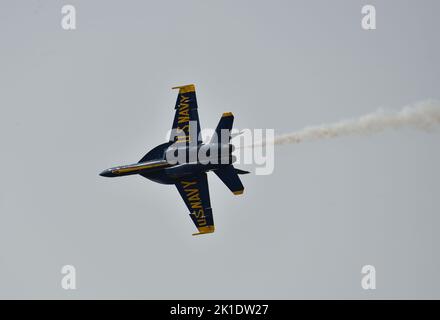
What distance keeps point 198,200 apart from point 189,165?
3509 mm

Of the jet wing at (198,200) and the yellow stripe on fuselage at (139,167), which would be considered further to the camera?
the jet wing at (198,200)

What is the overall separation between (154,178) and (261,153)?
656 centimetres

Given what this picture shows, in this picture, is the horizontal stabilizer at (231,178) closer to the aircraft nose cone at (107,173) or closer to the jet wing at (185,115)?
the jet wing at (185,115)

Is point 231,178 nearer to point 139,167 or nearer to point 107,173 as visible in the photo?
point 139,167

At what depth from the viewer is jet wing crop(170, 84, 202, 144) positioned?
235ft

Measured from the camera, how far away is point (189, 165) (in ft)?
233

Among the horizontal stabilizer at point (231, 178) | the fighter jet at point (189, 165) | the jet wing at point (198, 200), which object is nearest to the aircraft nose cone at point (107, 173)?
the fighter jet at point (189, 165)

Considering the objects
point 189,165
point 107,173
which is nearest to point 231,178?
point 189,165

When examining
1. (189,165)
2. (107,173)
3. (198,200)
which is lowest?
(198,200)

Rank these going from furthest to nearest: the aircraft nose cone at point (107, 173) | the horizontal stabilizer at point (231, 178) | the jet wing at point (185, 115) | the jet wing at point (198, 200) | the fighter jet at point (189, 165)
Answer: the jet wing at point (198, 200) < the aircraft nose cone at point (107, 173) < the jet wing at point (185, 115) < the horizontal stabilizer at point (231, 178) < the fighter jet at point (189, 165)

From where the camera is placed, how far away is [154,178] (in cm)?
7256

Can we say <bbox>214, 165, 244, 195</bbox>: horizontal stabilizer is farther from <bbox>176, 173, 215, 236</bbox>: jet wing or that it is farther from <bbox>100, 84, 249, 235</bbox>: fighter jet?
<bbox>176, 173, 215, 236</bbox>: jet wing

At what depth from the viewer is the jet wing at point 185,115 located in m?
71.6
